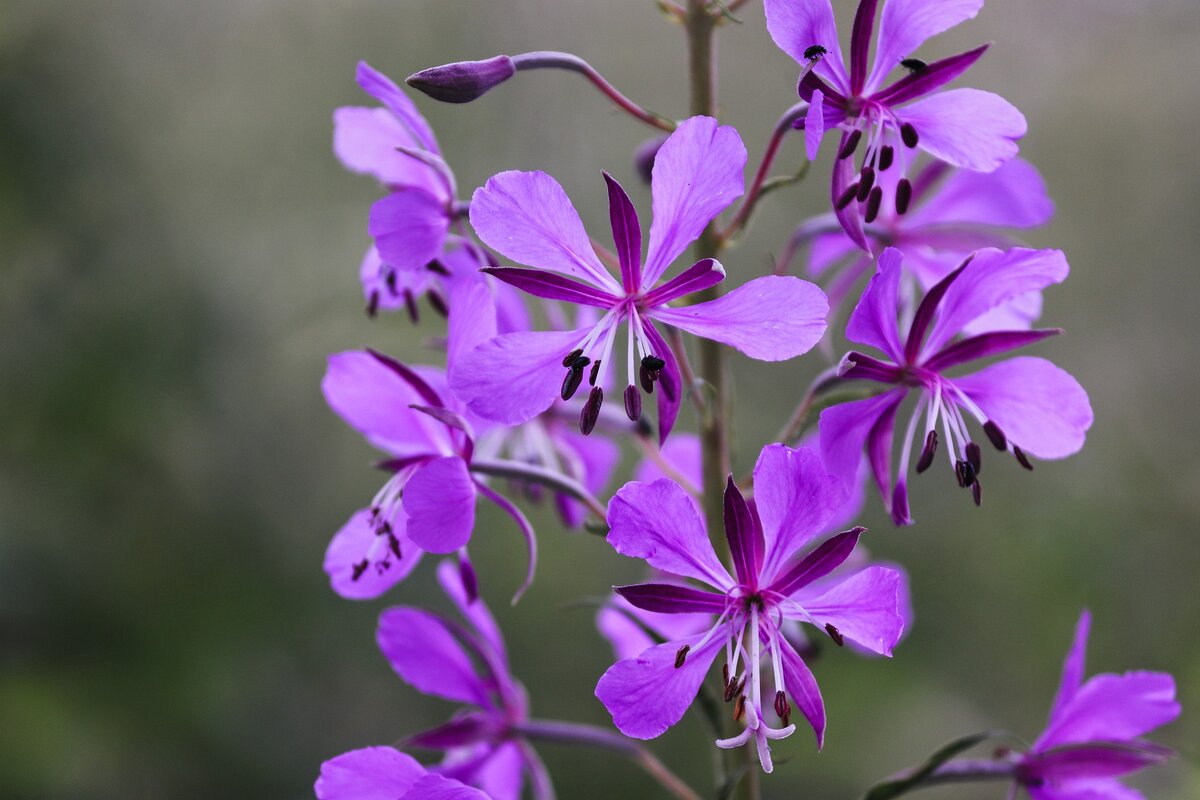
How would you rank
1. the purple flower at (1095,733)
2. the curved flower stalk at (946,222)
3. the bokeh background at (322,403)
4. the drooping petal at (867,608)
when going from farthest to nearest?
the bokeh background at (322,403) < the curved flower stalk at (946,222) < the purple flower at (1095,733) < the drooping petal at (867,608)

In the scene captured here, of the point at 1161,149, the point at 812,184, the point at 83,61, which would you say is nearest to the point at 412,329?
the point at 83,61

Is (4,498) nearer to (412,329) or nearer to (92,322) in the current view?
(92,322)

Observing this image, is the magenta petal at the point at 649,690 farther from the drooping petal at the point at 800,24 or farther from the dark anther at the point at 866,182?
the drooping petal at the point at 800,24

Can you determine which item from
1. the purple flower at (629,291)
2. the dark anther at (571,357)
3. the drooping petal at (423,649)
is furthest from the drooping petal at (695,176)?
the drooping petal at (423,649)

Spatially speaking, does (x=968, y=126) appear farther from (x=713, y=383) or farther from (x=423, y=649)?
(x=423, y=649)

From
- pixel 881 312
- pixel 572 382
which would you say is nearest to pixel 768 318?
pixel 881 312

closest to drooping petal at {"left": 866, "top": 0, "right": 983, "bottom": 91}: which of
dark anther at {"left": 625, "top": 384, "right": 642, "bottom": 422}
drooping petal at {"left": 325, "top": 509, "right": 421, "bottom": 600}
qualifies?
dark anther at {"left": 625, "top": 384, "right": 642, "bottom": 422}
